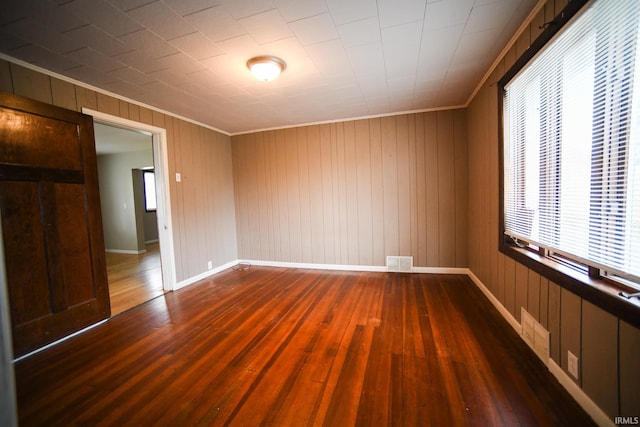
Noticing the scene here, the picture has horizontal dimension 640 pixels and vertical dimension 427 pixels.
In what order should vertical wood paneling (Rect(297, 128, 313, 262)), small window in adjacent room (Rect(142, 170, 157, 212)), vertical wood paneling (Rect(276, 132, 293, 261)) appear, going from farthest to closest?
A: small window in adjacent room (Rect(142, 170, 157, 212)) → vertical wood paneling (Rect(276, 132, 293, 261)) → vertical wood paneling (Rect(297, 128, 313, 262))

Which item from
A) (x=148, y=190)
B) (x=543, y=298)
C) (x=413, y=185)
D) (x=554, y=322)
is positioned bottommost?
(x=554, y=322)

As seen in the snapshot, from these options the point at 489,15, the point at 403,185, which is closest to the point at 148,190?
the point at 403,185

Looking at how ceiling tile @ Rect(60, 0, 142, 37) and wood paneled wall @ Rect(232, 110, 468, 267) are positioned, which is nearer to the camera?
ceiling tile @ Rect(60, 0, 142, 37)

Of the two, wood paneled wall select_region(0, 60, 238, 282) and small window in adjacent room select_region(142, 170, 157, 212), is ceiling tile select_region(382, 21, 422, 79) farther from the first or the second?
small window in adjacent room select_region(142, 170, 157, 212)

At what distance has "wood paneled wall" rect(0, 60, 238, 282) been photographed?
235 centimetres

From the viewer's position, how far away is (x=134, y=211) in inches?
239

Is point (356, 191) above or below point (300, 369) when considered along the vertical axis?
above

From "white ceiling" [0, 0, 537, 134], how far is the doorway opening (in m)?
0.98

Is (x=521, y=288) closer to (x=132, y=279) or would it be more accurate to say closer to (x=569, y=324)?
(x=569, y=324)

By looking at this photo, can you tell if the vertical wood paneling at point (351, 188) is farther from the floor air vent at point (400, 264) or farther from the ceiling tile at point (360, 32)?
the ceiling tile at point (360, 32)

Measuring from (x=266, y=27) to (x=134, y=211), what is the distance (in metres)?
6.31

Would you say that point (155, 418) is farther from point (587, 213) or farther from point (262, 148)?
point (262, 148)

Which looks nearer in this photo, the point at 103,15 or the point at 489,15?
the point at 103,15

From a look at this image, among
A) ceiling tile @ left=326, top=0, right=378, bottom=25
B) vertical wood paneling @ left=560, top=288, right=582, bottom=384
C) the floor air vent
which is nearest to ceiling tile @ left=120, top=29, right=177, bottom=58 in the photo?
ceiling tile @ left=326, top=0, right=378, bottom=25
